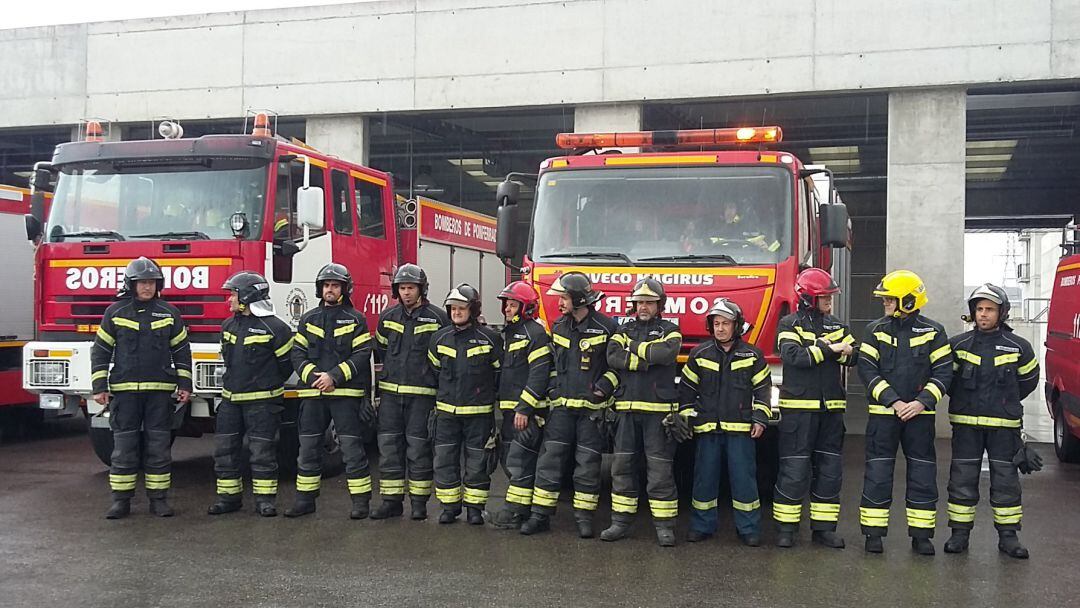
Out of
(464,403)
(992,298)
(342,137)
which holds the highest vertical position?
(342,137)

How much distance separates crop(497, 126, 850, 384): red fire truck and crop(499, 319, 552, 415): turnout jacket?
0.44m

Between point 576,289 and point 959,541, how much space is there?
2.85 meters

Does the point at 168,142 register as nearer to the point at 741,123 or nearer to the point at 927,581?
the point at 927,581

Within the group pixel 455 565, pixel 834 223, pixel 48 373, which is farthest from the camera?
pixel 48 373

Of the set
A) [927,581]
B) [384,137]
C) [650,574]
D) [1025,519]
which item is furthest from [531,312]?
[384,137]

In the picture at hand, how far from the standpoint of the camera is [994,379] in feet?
20.3

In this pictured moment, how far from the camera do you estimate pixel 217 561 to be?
19.4ft

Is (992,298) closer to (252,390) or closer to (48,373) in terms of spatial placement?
(252,390)

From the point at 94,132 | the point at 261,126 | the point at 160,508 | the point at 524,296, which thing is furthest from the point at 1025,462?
the point at 94,132

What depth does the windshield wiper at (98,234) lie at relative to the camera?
26.5ft

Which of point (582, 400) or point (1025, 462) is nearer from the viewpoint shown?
point (1025, 462)

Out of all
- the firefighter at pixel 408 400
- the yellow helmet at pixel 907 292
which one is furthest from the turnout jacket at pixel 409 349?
the yellow helmet at pixel 907 292

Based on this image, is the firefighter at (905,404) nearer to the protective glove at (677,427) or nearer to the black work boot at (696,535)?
the black work boot at (696,535)

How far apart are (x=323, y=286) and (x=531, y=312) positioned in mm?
1503
